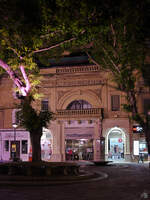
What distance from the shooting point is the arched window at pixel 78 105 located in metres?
37.4

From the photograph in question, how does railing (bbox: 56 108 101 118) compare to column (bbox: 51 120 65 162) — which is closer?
railing (bbox: 56 108 101 118)

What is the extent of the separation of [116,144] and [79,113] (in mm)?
5708

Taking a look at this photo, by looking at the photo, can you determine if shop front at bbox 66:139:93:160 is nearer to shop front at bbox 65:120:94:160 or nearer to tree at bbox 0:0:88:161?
shop front at bbox 65:120:94:160

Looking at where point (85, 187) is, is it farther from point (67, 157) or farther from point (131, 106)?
point (67, 157)

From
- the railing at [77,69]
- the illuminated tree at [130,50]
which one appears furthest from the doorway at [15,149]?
the illuminated tree at [130,50]

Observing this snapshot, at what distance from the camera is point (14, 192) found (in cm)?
1316

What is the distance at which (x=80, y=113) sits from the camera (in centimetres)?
3641

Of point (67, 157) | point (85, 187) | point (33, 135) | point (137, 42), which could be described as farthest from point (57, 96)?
point (137, 42)

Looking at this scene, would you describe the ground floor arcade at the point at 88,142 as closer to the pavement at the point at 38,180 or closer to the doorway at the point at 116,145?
the doorway at the point at 116,145

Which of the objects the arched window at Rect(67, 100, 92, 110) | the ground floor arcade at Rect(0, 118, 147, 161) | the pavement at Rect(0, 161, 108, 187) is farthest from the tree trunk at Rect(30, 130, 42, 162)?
the arched window at Rect(67, 100, 92, 110)

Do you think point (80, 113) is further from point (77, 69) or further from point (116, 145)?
point (116, 145)

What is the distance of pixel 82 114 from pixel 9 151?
35.9ft

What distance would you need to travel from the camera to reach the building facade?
3553 cm

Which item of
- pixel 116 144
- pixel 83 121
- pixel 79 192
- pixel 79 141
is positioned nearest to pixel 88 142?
pixel 79 141
